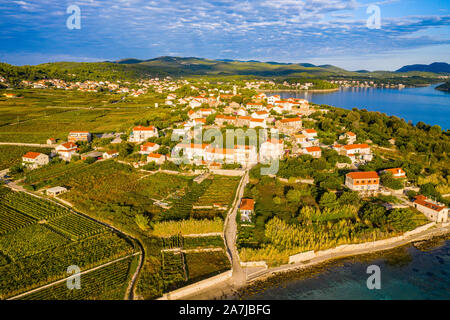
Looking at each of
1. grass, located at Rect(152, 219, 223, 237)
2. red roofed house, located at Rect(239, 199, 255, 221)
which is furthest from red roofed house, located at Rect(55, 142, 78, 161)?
red roofed house, located at Rect(239, 199, 255, 221)

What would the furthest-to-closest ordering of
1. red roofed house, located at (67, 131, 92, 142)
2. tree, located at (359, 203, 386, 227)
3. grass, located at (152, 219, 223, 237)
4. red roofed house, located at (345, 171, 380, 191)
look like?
red roofed house, located at (67, 131, 92, 142) → red roofed house, located at (345, 171, 380, 191) → tree, located at (359, 203, 386, 227) → grass, located at (152, 219, 223, 237)

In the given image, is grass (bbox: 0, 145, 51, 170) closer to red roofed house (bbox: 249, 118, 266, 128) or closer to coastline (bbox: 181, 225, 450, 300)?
red roofed house (bbox: 249, 118, 266, 128)

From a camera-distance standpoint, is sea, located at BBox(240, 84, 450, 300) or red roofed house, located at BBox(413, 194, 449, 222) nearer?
sea, located at BBox(240, 84, 450, 300)

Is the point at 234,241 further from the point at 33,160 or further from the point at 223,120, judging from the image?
the point at 223,120

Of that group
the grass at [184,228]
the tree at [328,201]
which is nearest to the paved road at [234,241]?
the grass at [184,228]

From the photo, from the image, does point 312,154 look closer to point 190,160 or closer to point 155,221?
point 190,160
